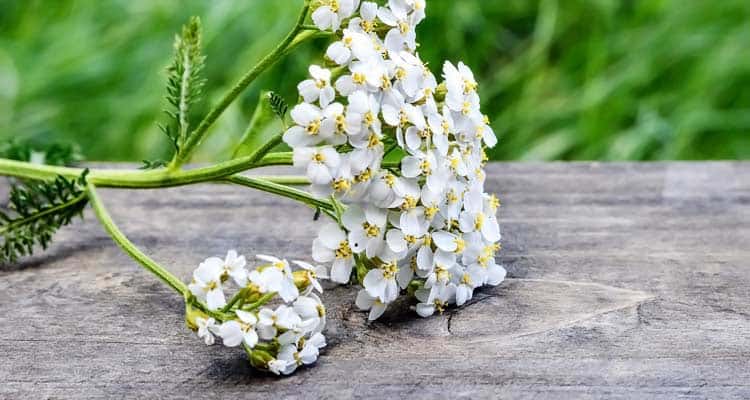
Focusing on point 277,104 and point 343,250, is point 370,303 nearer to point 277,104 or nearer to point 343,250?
point 343,250

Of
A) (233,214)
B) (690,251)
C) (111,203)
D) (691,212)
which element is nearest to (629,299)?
(690,251)

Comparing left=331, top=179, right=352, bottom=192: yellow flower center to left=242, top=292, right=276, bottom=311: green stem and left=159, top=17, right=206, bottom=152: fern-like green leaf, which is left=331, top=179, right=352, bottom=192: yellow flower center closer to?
left=242, top=292, right=276, bottom=311: green stem

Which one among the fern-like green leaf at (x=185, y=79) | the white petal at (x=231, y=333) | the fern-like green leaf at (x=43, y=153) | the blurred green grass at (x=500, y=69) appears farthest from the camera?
the blurred green grass at (x=500, y=69)

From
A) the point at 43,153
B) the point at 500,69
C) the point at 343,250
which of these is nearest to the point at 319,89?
the point at 343,250

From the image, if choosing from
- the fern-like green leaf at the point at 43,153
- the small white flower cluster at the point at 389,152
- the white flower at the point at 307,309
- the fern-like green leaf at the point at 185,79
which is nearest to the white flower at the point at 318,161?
the small white flower cluster at the point at 389,152

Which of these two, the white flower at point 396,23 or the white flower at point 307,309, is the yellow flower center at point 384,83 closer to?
the white flower at point 396,23

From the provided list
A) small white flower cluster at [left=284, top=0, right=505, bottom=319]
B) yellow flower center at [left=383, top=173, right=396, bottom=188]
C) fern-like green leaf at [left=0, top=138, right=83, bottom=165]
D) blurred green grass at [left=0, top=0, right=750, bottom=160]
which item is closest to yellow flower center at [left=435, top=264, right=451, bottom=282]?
small white flower cluster at [left=284, top=0, right=505, bottom=319]
